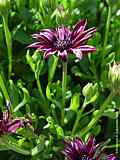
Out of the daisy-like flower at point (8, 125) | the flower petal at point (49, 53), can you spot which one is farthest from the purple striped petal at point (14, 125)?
the flower petal at point (49, 53)

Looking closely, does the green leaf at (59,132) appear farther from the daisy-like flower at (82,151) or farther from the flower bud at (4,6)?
the flower bud at (4,6)

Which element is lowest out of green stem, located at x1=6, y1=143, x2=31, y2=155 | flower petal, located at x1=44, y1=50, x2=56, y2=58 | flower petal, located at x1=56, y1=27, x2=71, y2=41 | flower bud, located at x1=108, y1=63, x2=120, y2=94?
green stem, located at x1=6, y1=143, x2=31, y2=155

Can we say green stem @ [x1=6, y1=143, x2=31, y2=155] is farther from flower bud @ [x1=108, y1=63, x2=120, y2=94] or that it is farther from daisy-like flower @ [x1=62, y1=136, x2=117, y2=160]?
flower bud @ [x1=108, y1=63, x2=120, y2=94]

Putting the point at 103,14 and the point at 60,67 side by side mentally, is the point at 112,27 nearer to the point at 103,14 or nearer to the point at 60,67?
the point at 103,14

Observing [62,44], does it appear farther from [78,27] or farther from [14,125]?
[14,125]

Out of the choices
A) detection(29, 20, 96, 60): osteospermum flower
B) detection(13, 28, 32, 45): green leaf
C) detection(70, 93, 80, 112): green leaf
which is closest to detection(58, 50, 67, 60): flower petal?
detection(29, 20, 96, 60): osteospermum flower

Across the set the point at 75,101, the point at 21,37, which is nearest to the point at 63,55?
the point at 75,101

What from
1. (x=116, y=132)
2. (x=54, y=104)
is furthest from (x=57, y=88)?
(x=116, y=132)
